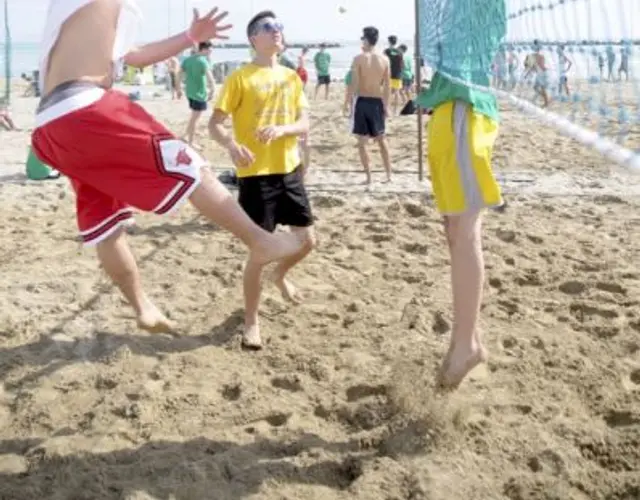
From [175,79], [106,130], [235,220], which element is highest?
[106,130]

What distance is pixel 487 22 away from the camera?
3064 millimetres

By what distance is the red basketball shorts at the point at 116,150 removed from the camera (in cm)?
269

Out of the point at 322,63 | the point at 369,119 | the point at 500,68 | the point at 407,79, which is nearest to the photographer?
the point at 500,68

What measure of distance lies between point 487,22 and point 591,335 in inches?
63.7

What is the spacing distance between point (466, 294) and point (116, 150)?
4.15 feet

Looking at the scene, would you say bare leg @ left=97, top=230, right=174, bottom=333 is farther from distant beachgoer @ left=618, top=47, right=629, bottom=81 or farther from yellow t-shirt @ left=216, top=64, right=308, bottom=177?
distant beachgoer @ left=618, top=47, right=629, bottom=81

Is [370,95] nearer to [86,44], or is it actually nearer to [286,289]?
[286,289]

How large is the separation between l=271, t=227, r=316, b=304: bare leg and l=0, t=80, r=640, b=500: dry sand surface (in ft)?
0.32

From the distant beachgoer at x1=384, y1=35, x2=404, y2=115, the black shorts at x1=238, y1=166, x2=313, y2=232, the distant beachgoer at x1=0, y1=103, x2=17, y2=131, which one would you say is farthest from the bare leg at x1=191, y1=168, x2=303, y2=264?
the distant beachgoer at x1=0, y1=103, x2=17, y2=131

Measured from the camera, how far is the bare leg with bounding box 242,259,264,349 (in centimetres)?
383

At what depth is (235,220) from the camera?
2926mm

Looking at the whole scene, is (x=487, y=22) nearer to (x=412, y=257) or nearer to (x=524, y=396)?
(x=524, y=396)

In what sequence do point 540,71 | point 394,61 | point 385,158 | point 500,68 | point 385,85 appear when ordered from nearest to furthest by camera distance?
point 540,71 < point 500,68 < point 385,158 < point 385,85 < point 394,61

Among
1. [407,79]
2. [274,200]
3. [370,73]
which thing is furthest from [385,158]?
[407,79]
